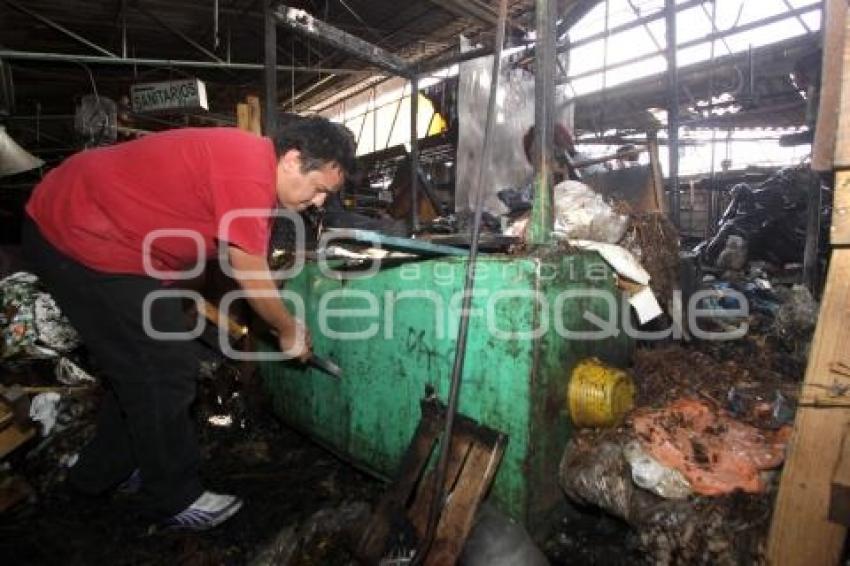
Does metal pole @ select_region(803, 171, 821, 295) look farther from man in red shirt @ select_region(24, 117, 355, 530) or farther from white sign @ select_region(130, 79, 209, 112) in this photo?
white sign @ select_region(130, 79, 209, 112)

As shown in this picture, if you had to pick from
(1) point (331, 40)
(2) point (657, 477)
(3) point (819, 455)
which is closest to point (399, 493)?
(2) point (657, 477)

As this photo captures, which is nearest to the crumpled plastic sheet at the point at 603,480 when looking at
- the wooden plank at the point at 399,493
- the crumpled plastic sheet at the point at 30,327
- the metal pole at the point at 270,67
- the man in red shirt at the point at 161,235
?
the wooden plank at the point at 399,493

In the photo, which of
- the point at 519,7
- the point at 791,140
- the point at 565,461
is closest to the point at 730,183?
the point at 791,140

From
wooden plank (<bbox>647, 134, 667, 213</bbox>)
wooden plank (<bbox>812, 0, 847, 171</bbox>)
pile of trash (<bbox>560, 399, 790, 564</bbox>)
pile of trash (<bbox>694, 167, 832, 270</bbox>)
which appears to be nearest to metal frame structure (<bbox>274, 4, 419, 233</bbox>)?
wooden plank (<bbox>647, 134, 667, 213</bbox>)

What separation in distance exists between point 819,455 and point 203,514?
9.15 ft

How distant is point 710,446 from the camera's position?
7.80 feet

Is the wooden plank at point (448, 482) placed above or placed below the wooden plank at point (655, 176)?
below

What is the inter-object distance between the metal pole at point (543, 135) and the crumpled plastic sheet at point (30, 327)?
12.4ft

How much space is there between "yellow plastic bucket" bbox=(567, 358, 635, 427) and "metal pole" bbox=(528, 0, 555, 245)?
0.69 m

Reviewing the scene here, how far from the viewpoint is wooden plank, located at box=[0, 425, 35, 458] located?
2.96 meters

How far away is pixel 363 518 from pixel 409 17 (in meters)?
5.70

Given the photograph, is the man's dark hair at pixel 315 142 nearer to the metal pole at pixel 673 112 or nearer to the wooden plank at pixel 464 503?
the wooden plank at pixel 464 503

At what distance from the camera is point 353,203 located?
665 centimetres

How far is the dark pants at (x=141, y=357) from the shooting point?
2398mm
